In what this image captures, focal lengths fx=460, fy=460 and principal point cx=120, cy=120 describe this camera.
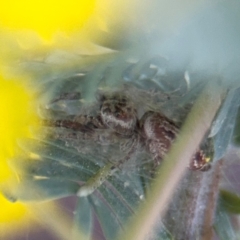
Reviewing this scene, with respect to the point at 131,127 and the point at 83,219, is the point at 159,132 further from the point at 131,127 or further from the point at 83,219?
the point at 83,219

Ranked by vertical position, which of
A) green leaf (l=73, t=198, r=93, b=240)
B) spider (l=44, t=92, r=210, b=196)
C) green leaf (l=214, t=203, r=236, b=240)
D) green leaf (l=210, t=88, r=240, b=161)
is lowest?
green leaf (l=73, t=198, r=93, b=240)

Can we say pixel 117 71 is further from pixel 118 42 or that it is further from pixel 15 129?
pixel 15 129

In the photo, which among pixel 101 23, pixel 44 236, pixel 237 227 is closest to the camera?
pixel 101 23

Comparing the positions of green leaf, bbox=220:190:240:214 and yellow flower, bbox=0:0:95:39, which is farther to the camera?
green leaf, bbox=220:190:240:214

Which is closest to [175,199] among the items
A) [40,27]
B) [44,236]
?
[40,27]

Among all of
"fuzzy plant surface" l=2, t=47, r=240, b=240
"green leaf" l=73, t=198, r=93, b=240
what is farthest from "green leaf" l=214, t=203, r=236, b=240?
"green leaf" l=73, t=198, r=93, b=240

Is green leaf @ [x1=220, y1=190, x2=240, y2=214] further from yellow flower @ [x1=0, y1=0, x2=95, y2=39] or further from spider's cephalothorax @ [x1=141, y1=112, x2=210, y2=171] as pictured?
yellow flower @ [x1=0, y1=0, x2=95, y2=39]

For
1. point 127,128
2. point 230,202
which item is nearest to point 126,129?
point 127,128

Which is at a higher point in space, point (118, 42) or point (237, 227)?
point (118, 42)
